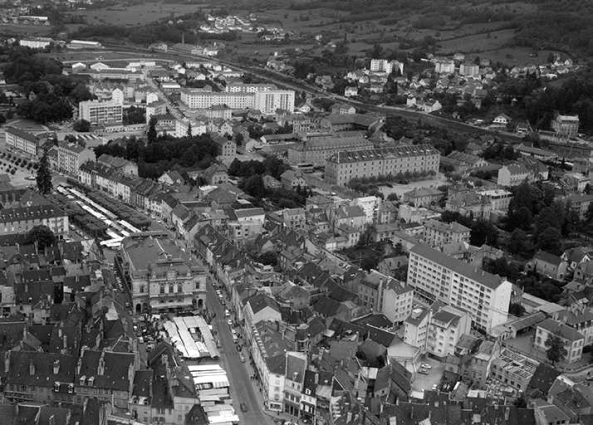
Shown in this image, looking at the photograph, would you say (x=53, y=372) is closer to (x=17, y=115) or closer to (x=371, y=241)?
(x=371, y=241)

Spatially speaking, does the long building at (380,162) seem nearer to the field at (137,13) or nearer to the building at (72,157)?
the building at (72,157)

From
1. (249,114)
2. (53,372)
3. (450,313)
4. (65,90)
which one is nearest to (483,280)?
(450,313)

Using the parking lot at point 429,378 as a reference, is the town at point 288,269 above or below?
above


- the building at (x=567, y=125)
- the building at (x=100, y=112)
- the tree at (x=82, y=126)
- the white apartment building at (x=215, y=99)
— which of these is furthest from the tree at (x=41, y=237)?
the building at (x=567, y=125)

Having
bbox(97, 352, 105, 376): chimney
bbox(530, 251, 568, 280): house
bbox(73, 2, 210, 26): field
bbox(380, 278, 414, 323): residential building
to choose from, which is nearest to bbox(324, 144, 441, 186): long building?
bbox(530, 251, 568, 280): house

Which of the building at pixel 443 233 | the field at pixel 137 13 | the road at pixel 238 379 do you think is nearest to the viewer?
the road at pixel 238 379

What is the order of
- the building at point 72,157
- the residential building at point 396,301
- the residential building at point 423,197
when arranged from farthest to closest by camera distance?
the building at point 72,157 → the residential building at point 423,197 → the residential building at point 396,301

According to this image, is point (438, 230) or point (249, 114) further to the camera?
point (249, 114)
